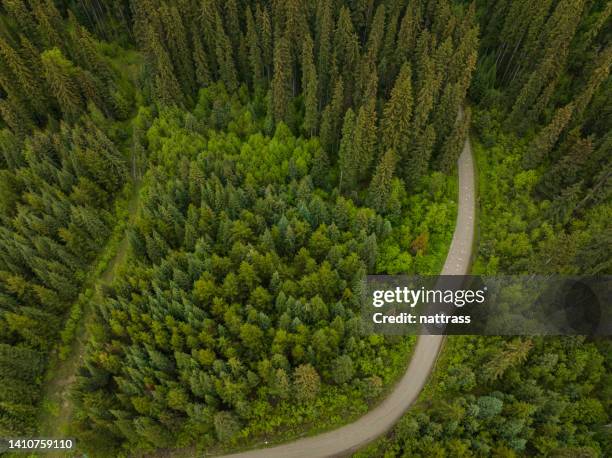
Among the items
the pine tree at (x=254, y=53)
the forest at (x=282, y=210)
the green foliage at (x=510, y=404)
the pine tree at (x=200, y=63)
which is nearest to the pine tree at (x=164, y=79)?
the forest at (x=282, y=210)

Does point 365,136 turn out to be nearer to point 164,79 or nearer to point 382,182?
point 382,182

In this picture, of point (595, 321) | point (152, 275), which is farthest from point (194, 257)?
point (595, 321)

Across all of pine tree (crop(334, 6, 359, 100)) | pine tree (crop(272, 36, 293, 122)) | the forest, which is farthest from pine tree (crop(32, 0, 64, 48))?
pine tree (crop(334, 6, 359, 100))

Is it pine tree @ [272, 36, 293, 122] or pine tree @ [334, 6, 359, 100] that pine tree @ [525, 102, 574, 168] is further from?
pine tree @ [272, 36, 293, 122]

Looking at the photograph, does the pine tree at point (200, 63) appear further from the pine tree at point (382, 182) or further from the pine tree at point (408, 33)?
the pine tree at point (382, 182)

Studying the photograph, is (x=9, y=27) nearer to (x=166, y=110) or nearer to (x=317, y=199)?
(x=166, y=110)

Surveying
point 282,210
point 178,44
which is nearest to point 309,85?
point 282,210
